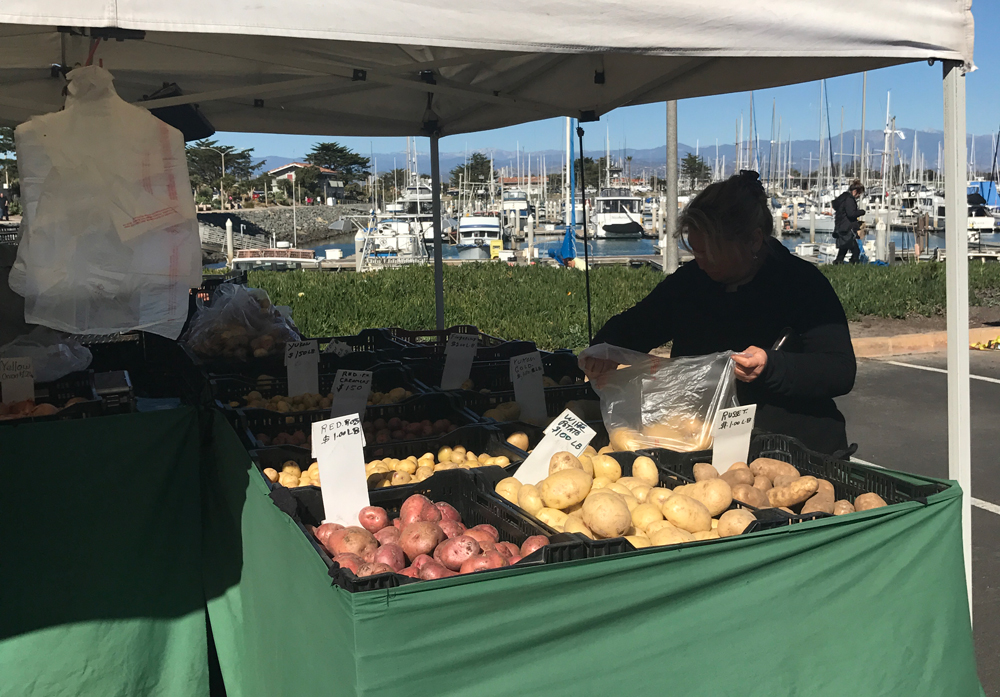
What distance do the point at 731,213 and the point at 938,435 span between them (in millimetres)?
5063

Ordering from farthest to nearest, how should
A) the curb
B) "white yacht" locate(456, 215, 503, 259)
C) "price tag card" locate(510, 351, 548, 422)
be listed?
"white yacht" locate(456, 215, 503, 259) < the curb < "price tag card" locate(510, 351, 548, 422)

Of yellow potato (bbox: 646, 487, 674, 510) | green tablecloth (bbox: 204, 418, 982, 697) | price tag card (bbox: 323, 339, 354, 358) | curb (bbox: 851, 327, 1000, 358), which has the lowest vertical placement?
curb (bbox: 851, 327, 1000, 358)

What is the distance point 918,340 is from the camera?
1033 centimetres

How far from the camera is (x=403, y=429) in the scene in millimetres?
3242

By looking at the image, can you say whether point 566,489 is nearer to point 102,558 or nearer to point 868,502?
point 868,502

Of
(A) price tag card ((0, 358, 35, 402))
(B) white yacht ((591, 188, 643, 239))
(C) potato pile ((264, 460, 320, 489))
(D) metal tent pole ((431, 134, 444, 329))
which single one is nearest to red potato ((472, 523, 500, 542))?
(C) potato pile ((264, 460, 320, 489))

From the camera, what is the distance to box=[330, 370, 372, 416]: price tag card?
309 centimetres

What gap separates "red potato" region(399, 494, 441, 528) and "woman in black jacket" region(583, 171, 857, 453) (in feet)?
3.31

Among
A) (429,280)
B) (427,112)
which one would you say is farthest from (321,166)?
(427,112)

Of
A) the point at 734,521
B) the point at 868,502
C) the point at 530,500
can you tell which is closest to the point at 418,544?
the point at 530,500

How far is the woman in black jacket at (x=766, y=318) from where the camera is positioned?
8.58 feet

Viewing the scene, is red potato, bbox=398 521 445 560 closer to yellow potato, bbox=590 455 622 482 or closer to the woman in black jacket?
yellow potato, bbox=590 455 622 482

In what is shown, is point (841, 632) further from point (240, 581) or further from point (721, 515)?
point (240, 581)

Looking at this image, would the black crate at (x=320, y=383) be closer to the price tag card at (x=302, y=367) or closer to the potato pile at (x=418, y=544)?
the price tag card at (x=302, y=367)
